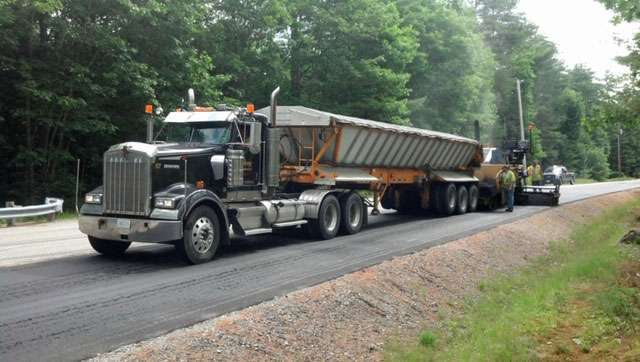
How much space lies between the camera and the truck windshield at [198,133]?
35.6ft

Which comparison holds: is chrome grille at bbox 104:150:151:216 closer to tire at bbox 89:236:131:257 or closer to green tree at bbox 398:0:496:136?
tire at bbox 89:236:131:257

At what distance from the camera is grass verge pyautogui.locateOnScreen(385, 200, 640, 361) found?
702 cm

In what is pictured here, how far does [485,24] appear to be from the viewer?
200ft

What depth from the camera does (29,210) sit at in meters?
15.4

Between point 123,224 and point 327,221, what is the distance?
5.09 meters

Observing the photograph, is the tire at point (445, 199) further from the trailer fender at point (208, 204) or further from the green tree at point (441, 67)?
the green tree at point (441, 67)

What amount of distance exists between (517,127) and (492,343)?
5497 cm

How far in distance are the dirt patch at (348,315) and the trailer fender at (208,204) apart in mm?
2564

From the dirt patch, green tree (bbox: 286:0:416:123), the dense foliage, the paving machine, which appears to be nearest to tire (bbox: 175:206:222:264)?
the dirt patch

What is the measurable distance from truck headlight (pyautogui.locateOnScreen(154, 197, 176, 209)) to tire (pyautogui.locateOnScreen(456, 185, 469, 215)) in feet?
41.2

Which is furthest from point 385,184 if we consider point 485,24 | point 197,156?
point 485,24

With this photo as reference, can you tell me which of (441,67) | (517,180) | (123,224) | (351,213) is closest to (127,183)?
(123,224)

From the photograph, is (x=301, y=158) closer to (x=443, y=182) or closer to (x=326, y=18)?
(x=443, y=182)

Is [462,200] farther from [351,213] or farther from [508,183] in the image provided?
[351,213]
